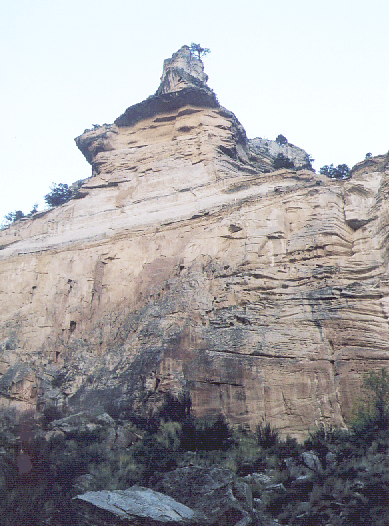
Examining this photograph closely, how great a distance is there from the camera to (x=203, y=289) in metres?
21.8

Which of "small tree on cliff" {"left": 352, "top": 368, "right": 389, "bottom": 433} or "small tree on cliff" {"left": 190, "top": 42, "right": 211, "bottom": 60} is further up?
"small tree on cliff" {"left": 190, "top": 42, "right": 211, "bottom": 60}

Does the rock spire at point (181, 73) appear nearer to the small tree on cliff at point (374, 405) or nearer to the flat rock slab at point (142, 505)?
the small tree on cliff at point (374, 405)

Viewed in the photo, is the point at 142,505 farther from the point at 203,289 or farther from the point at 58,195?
the point at 58,195

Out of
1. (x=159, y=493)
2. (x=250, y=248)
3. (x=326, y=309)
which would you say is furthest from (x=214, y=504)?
(x=250, y=248)

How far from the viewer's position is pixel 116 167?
30.6 metres

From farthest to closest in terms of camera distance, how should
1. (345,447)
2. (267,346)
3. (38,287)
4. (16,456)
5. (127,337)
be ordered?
1. (38,287)
2. (127,337)
3. (267,346)
4. (16,456)
5. (345,447)

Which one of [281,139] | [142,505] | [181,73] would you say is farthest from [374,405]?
[281,139]

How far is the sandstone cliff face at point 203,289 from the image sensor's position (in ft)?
60.6

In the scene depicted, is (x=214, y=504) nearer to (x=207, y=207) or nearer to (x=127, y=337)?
(x=127, y=337)

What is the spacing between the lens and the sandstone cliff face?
18469mm

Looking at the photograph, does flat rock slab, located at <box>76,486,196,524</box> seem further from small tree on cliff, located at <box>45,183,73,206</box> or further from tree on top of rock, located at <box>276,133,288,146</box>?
tree on top of rock, located at <box>276,133,288,146</box>

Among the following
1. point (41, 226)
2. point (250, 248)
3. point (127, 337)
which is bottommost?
point (127, 337)

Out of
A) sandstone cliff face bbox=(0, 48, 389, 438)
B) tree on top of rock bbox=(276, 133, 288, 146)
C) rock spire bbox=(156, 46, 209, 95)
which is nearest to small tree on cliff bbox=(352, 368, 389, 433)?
sandstone cliff face bbox=(0, 48, 389, 438)

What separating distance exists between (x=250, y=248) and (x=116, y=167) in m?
10.8
